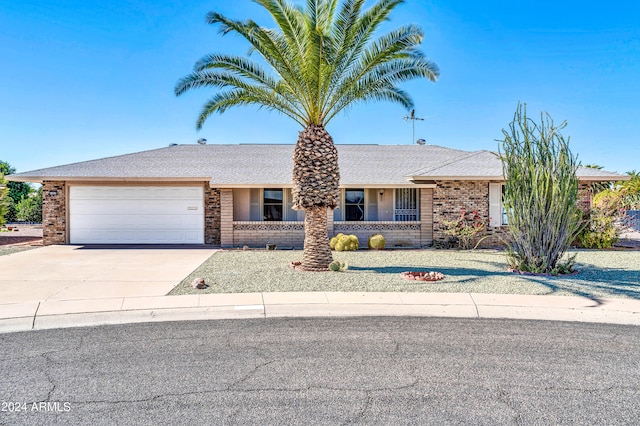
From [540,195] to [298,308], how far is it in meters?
6.61

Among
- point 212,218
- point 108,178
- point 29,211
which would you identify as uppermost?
point 108,178

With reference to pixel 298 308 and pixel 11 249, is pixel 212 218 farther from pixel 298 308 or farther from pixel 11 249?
pixel 298 308

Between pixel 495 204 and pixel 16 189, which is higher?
pixel 16 189

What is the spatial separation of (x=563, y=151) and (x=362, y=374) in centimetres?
836

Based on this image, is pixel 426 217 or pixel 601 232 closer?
pixel 601 232

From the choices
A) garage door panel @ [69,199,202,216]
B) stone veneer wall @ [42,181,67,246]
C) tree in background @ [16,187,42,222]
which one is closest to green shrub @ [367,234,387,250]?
garage door panel @ [69,199,202,216]

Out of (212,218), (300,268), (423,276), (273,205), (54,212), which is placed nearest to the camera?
(423,276)

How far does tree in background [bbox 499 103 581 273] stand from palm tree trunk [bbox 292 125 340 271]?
175 inches

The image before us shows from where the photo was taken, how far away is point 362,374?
4.43 meters

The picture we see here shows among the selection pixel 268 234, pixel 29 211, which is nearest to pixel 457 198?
pixel 268 234

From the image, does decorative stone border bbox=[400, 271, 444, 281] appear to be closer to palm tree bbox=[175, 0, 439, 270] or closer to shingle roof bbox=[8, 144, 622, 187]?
palm tree bbox=[175, 0, 439, 270]

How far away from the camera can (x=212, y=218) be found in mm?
17484

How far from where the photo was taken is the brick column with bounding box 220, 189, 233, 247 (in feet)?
54.0

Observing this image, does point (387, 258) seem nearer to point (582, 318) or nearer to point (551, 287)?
point (551, 287)
